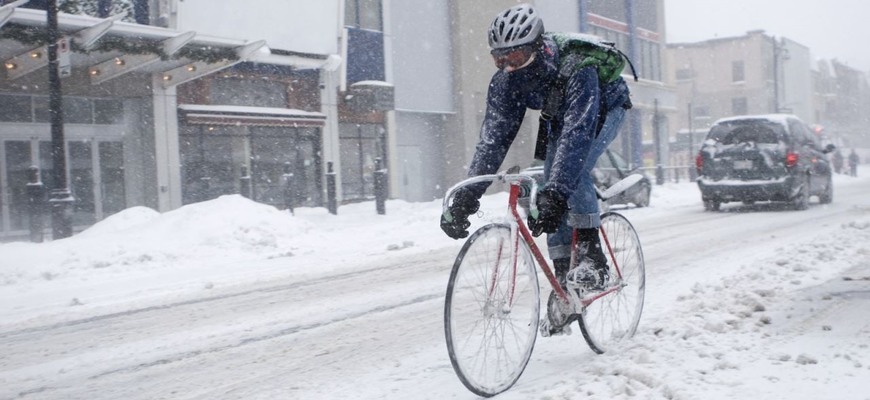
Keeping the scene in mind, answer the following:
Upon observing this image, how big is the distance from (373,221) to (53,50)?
7.05m

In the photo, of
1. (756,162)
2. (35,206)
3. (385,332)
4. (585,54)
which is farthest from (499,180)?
(756,162)

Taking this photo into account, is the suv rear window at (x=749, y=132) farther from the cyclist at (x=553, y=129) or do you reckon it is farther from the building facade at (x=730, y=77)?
the building facade at (x=730, y=77)

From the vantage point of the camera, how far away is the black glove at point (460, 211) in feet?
11.3

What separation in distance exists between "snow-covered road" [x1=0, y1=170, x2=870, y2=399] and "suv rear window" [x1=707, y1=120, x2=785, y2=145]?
538cm

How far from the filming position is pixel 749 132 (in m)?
14.6

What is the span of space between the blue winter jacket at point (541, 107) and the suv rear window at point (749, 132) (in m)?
11.9

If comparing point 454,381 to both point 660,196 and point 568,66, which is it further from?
point 660,196

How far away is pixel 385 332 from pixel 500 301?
1831 millimetres

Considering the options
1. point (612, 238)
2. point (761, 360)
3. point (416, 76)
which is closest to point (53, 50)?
point (612, 238)

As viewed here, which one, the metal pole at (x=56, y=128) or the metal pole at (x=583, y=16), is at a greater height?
the metal pole at (x=583, y=16)

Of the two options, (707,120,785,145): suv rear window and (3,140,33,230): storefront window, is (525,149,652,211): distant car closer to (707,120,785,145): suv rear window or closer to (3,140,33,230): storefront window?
(707,120,785,145): suv rear window

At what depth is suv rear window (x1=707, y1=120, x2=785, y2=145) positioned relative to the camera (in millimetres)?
14430

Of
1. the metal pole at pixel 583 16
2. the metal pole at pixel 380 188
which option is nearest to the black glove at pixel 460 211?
the metal pole at pixel 380 188

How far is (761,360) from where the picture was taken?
12.5ft
